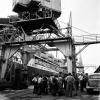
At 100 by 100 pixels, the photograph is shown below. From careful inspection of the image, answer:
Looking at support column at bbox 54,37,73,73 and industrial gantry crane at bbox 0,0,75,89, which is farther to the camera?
industrial gantry crane at bbox 0,0,75,89

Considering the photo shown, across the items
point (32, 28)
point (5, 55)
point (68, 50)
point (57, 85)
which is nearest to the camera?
point (57, 85)

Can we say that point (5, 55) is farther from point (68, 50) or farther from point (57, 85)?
point (57, 85)

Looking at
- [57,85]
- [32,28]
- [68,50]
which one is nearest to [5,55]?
[32,28]

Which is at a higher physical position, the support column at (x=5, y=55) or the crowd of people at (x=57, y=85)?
the support column at (x=5, y=55)

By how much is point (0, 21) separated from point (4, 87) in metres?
16.7

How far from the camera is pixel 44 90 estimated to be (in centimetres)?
1838

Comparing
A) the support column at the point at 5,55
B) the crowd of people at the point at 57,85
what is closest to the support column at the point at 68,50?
the crowd of people at the point at 57,85

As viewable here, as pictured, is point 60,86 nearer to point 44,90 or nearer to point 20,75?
point 44,90

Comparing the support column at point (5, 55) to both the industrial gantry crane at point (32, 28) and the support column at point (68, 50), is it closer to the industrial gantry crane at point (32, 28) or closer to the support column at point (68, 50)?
the industrial gantry crane at point (32, 28)

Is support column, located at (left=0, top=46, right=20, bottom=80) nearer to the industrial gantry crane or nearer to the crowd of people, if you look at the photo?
the industrial gantry crane

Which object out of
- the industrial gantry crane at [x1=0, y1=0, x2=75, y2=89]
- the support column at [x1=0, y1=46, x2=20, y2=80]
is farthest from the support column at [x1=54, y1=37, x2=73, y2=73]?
the support column at [x1=0, y1=46, x2=20, y2=80]

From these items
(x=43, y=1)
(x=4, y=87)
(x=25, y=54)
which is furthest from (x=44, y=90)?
(x=25, y=54)

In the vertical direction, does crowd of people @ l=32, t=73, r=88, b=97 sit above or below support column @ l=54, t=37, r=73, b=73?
below

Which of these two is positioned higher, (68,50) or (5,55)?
(68,50)
